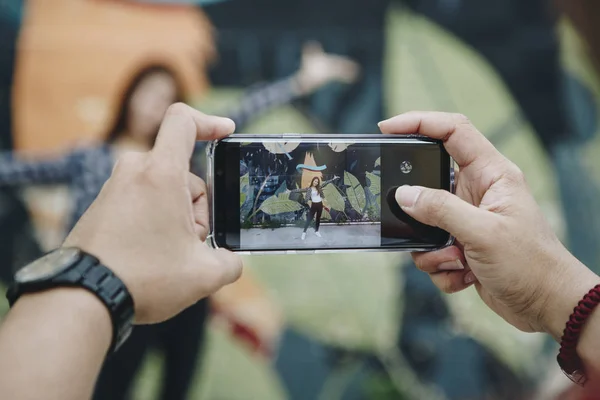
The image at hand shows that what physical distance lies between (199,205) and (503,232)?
536 millimetres

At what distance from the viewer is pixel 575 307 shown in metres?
0.82

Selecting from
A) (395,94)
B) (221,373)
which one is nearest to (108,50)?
(395,94)

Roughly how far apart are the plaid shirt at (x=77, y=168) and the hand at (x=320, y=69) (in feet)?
0.40

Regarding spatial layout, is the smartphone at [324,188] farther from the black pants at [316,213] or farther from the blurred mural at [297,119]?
the blurred mural at [297,119]

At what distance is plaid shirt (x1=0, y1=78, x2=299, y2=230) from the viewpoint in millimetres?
1771

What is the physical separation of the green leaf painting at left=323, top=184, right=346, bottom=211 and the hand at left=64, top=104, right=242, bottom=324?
11.0 inches

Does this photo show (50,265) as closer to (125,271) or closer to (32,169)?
(125,271)

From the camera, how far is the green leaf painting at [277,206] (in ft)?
3.07

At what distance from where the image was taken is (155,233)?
0.68 meters

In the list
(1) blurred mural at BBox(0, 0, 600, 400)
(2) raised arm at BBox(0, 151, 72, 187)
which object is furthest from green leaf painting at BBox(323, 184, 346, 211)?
(2) raised arm at BBox(0, 151, 72, 187)

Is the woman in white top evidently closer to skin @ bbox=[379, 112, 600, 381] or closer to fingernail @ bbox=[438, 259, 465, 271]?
skin @ bbox=[379, 112, 600, 381]

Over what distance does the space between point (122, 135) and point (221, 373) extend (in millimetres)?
957

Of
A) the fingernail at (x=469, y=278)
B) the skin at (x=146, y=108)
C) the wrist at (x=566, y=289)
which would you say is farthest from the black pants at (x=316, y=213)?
the skin at (x=146, y=108)

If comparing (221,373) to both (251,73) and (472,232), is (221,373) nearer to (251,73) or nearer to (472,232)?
(251,73)
